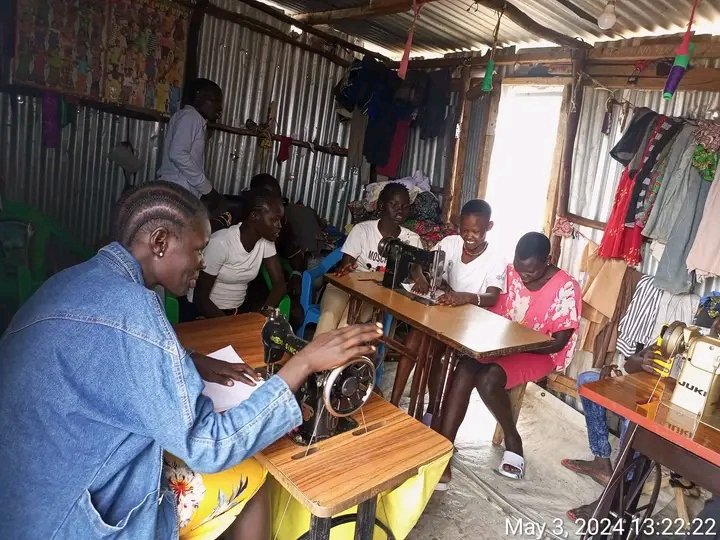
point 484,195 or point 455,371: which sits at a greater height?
point 484,195

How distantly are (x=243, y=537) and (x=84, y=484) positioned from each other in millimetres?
683

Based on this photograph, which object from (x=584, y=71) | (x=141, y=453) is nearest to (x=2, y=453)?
(x=141, y=453)

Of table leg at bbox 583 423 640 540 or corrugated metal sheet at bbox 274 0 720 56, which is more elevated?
corrugated metal sheet at bbox 274 0 720 56

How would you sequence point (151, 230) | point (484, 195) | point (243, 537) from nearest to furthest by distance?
point (151, 230) < point (243, 537) < point (484, 195)

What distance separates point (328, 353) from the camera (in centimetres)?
148

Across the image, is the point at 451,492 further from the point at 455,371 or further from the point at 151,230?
the point at 151,230

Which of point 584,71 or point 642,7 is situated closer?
point 642,7

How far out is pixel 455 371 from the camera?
320 cm

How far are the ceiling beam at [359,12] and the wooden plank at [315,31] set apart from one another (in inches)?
4.9

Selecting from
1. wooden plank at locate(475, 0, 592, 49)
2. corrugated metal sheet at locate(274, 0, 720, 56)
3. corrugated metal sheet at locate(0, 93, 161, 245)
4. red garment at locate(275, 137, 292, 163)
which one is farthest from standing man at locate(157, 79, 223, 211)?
wooden plank at locate(475, 0, 592, 49)

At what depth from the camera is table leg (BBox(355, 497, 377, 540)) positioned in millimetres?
1708

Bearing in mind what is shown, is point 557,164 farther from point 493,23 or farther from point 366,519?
point 366,519

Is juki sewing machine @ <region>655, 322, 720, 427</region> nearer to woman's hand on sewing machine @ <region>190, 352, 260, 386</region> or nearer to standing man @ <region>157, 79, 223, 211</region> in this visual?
woman's hand on sewing machine @ <region>190, 352, 260, 386</region>

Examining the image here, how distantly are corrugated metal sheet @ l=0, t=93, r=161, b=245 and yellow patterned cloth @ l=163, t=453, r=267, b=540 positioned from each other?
13.3ft
